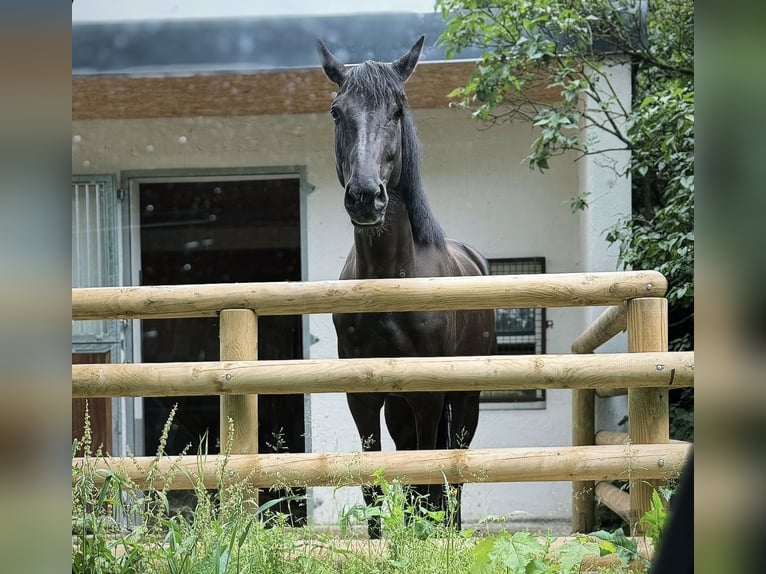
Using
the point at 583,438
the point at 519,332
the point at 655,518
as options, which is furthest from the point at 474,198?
the point at 655,518

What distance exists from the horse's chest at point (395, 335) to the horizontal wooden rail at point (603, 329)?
38cm

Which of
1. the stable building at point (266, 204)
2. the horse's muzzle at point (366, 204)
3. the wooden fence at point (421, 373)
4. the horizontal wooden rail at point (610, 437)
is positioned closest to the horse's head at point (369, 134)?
the horse's muzzle at point (366, 204)

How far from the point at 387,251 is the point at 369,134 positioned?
32 cm

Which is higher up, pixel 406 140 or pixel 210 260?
pixel 406 140

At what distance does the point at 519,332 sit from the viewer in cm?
215

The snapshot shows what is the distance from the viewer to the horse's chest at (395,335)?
2033 mm

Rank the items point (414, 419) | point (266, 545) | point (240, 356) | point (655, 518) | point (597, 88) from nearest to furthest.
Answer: point (266, 545) < point (655, 518) < point (240, 356) < point (414, 419) < point (597, 88)

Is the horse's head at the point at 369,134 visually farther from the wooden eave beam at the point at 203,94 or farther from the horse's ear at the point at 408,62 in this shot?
the wooden eave beam at the point at 203,94

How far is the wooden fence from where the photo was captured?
1846 mm

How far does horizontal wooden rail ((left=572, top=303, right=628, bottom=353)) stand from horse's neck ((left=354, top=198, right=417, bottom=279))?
528mm

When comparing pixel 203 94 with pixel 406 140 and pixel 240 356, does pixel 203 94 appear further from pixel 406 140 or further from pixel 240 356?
pixel 240 356

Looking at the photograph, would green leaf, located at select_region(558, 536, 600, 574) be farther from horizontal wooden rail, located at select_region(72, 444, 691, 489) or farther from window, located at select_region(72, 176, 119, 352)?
window, located at select_region(72, 176, 119, 352)
